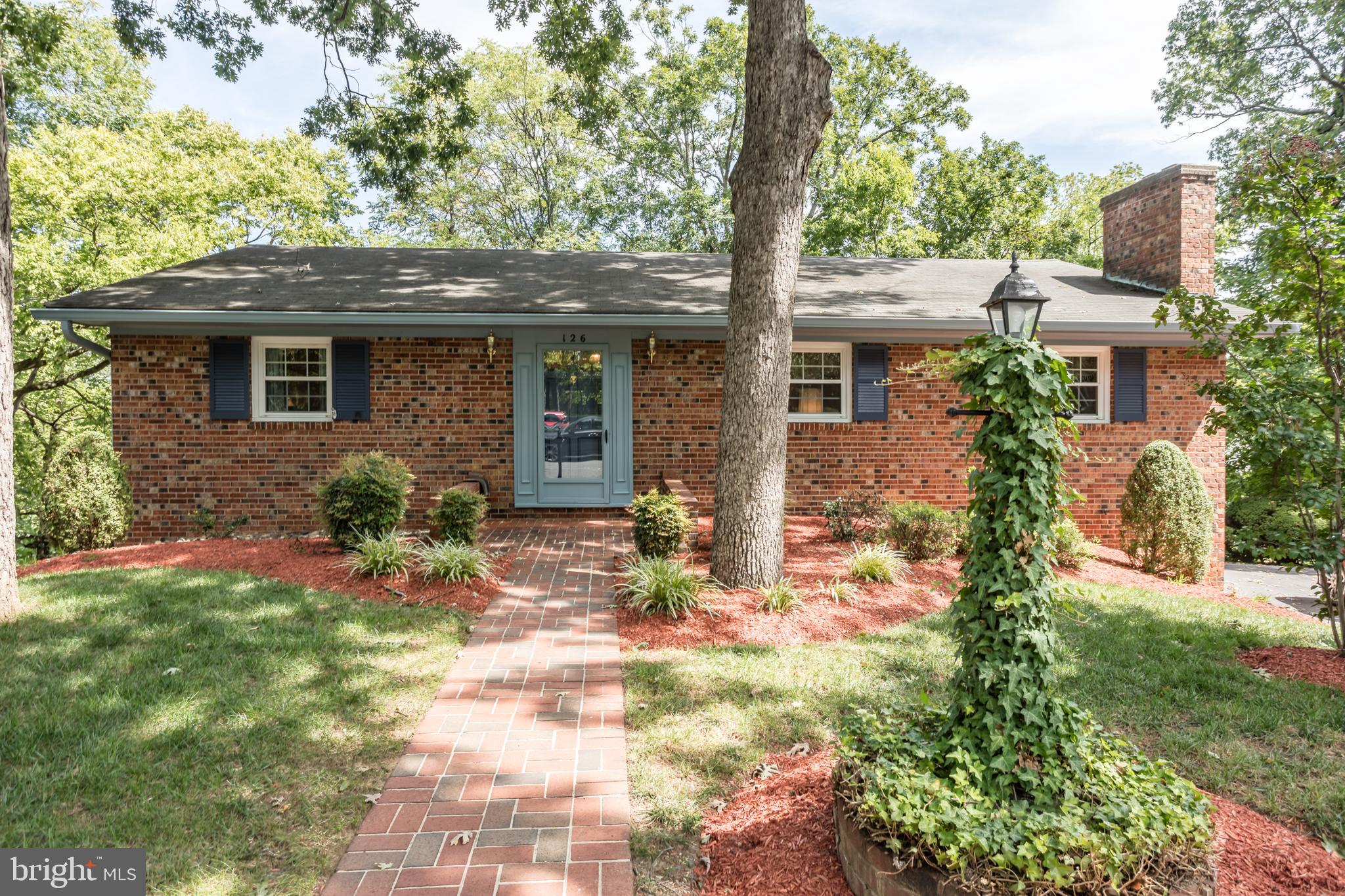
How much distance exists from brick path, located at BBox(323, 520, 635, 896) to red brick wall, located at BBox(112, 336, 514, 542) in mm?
4494

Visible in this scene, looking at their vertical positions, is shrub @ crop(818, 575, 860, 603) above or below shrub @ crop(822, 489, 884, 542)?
A: below

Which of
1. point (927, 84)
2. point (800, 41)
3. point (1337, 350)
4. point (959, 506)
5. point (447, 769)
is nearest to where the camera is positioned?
point (447, 769)

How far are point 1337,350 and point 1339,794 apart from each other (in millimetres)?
3049

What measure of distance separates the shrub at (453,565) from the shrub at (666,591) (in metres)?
1.39

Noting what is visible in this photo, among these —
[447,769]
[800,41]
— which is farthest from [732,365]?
[447,769]

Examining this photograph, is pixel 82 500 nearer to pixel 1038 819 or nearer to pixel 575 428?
pixel 575 428

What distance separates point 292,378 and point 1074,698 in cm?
933

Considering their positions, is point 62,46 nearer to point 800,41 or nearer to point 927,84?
point 800,41

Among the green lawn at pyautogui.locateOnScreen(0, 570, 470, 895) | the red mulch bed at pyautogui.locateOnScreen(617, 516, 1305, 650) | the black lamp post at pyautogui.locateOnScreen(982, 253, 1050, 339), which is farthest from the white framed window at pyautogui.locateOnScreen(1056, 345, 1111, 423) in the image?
the green lawn at pyautogui.locateOnScreen(0, 570, 470, 895)

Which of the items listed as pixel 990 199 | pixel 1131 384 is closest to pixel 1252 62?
pixel 990 199

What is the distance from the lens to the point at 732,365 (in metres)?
5.71

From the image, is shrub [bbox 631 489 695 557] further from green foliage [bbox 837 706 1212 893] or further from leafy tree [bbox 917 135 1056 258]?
leafy tree [bbox 917 135 1056 258]

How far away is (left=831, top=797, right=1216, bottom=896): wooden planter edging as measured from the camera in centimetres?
197

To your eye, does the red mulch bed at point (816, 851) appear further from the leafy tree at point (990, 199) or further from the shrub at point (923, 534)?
the leafy tree at point (990, 199)
